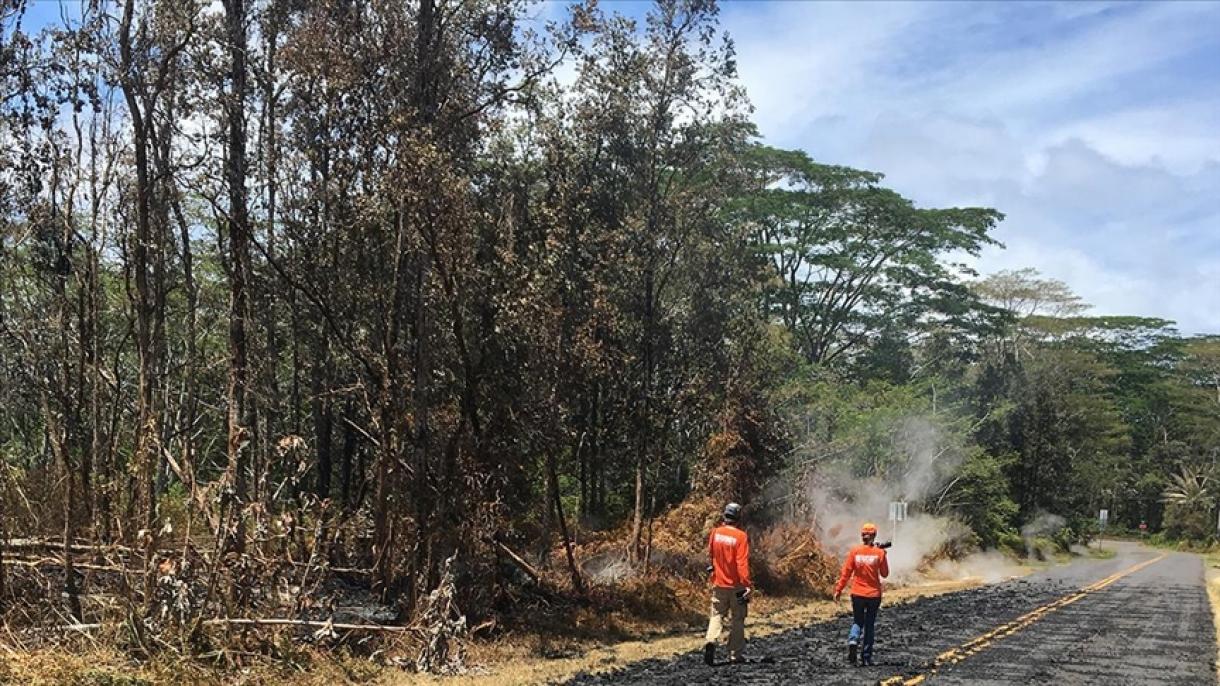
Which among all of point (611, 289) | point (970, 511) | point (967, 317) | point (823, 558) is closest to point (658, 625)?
point (611, 289)

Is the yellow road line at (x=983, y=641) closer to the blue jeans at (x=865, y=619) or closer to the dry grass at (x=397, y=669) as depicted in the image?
the blue jeans at (x=865, y=619)

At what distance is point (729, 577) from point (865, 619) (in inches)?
82.0

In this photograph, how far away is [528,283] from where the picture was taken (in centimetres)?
1717

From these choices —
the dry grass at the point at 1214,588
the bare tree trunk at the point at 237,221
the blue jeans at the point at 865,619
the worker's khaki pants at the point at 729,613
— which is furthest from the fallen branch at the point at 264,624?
the dry grass at the point at 1214,588

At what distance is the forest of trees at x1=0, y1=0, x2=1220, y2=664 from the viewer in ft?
45.9

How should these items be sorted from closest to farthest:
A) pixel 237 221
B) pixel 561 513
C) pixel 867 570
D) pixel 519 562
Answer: pixel 867 570
pixel 237 221
pixel 519 562
pixel 561 513

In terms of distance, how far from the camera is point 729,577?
1204 cm

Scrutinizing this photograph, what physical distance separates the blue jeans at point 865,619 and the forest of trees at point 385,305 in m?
5.98

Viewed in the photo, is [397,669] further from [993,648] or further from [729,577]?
[993,648]

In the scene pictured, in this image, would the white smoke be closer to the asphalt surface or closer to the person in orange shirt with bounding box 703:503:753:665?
the asphalt surface

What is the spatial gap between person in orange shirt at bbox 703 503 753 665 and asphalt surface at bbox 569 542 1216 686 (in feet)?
1.67

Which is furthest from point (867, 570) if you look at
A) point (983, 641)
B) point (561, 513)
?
point (561, 513)

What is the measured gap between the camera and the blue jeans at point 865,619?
41.2 feet

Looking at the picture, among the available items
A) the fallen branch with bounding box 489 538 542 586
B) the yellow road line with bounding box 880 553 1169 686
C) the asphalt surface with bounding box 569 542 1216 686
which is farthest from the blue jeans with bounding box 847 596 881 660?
the fallen branch with bounding box 489 538 542 586
